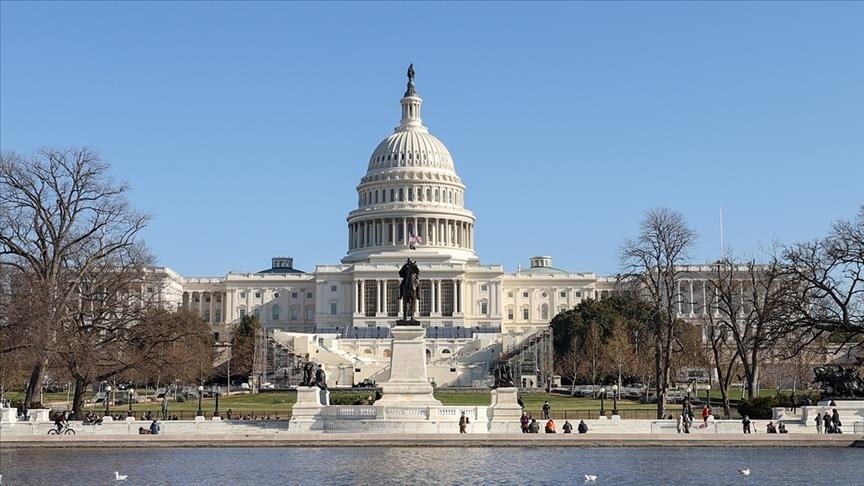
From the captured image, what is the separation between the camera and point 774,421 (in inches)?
1981

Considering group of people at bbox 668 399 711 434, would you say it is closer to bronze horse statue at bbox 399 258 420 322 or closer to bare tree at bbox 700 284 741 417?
bare tree at bbox 700 284 741 417

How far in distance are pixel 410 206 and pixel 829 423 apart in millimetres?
130158

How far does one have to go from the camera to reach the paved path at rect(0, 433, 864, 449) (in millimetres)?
43688

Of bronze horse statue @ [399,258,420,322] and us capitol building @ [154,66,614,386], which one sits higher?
us capitol building @ [154,66,614,386]

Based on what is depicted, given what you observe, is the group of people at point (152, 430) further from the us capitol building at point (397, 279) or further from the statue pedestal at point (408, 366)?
the us capitol building at point (397, 279)

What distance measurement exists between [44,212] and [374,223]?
12070 centimetres

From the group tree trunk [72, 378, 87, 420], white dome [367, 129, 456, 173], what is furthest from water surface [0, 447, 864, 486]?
white dome [367, 129, 456, 173]

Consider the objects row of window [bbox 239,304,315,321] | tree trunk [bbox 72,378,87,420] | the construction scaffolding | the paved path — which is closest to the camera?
the paved path

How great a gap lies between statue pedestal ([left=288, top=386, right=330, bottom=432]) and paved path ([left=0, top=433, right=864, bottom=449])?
14.4ft

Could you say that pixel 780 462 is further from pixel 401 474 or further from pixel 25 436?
pixel 25 436

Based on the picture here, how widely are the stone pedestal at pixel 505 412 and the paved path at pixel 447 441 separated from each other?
4935 millimetres

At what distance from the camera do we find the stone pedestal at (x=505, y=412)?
1996 inches

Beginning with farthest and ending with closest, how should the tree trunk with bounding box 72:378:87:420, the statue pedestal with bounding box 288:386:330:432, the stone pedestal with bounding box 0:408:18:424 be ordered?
1. the tree trunk with bounding box 72:378:87:420
2. the stone pedestal with bounding box 0:408:18:424
3. the statue pedestal with bounding box 288:386:330:432

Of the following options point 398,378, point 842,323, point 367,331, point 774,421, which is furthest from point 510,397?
point 367,331
